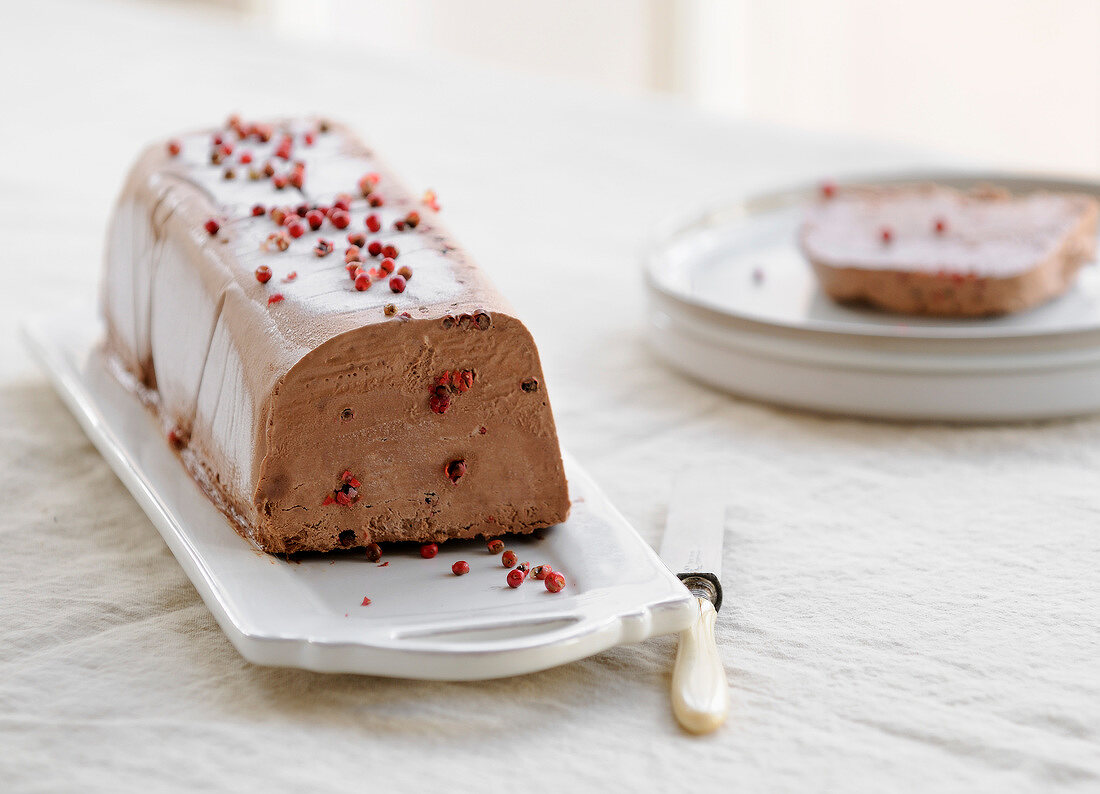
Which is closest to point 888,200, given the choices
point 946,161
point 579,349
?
point 579,349

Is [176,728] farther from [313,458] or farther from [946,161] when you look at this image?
[946,161]

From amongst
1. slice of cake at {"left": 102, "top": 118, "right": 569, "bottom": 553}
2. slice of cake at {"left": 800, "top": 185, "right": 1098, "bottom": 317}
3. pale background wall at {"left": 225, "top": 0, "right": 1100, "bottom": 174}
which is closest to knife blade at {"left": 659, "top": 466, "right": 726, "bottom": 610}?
slice of cake at {"left": 102, "top": 118, "right": 569, "bottom": 553}

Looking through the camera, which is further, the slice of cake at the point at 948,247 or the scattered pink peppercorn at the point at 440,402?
the slice of cake at the point at 948,247

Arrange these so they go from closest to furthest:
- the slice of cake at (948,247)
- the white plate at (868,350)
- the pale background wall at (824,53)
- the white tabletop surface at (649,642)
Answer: the white tabletop surface at (649,642), the white plate at (868,350), the slice of cake at (948,247), the pale background wall at (824,53)

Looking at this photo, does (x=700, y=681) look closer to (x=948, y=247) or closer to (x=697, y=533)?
(x=697, y=533)

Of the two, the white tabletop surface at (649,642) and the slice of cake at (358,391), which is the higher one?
the slice of cake at (358,391)

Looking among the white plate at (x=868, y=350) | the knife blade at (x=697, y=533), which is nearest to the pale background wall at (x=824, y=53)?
the white plate at (x=868, y=350)

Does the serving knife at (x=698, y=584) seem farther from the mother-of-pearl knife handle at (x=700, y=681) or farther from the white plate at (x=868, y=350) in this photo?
the white plate at (x=868, y=350)
